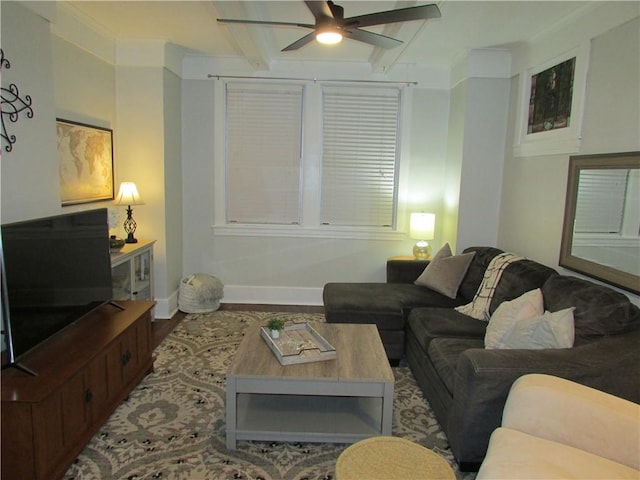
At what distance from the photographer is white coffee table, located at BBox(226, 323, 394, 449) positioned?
93.9 inches

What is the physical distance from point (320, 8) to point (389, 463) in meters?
2.22

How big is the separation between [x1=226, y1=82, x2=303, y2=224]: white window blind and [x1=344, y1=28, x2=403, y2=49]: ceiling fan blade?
2.07 metres

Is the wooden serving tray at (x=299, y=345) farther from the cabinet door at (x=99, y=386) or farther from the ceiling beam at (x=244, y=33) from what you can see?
the ceiling beam at (x=244, y=33)

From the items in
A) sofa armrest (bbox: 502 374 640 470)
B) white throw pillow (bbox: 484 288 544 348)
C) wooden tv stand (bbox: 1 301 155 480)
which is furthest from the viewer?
white throw pillow (bbox: 484 288 544 348)

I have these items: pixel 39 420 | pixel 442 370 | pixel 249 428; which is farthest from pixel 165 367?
pixel 442 370

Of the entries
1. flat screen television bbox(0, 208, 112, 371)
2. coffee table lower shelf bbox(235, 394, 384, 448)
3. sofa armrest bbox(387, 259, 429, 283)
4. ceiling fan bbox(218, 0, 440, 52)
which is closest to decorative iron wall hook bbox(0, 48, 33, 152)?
flat screen television bbox(0, 208, 112, 371)

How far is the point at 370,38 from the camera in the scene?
2826 millimetres

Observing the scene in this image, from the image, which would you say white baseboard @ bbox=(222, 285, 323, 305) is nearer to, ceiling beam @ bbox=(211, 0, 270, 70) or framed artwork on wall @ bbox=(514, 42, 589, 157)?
ceiling beam @ bbox=(211, 0, 270, 70)

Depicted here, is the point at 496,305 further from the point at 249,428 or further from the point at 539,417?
the point at 249,428

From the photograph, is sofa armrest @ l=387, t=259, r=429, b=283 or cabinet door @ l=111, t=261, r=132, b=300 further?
sofa armrest @ l=387, t=259, r=429, b=283

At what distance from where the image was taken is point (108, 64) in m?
4.11

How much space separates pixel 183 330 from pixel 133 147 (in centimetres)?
184

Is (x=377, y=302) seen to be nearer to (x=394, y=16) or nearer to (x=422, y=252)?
(x=422, y=252)

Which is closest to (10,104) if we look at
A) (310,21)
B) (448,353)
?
(310,21)
